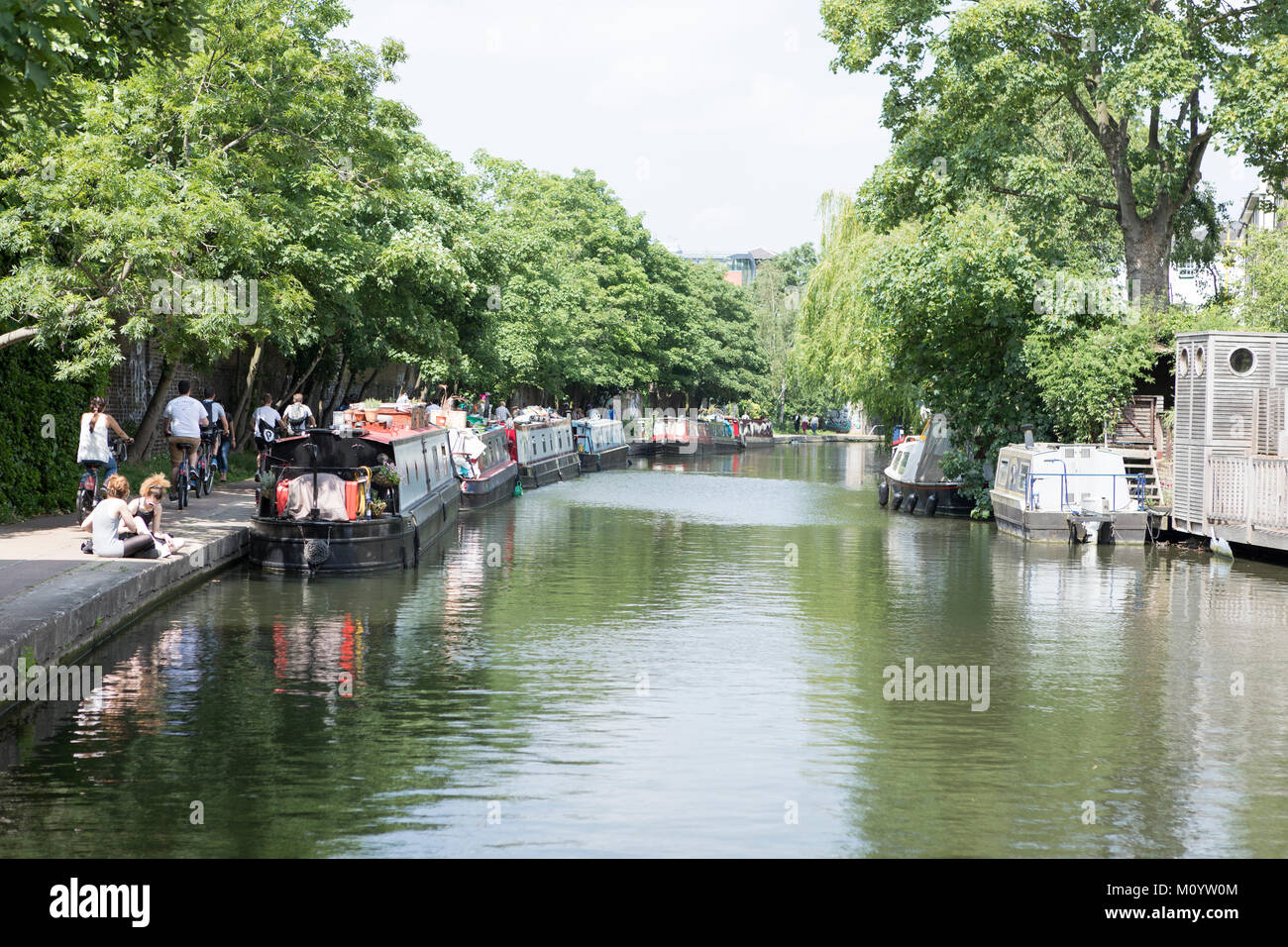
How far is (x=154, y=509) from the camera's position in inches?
679

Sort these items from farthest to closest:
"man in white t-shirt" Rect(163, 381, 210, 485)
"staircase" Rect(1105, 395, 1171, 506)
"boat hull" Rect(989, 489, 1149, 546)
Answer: "staircase" Rect(1105, 395, 1171, 506), "boat hull" Rect(989, 489, 1149, 546), "man in white t-shirt" Rect(163, 381, 210, 485)

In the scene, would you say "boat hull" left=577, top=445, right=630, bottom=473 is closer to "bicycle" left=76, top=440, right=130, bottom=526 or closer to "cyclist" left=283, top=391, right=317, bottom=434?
"cyclist" left=283, top=391, right=317, bottom=434

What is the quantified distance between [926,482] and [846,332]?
13.6 m

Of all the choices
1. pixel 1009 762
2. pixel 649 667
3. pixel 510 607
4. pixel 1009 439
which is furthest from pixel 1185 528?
pixel 1009 762

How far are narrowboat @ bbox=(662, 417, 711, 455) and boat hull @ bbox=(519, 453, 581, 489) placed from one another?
19.8 m

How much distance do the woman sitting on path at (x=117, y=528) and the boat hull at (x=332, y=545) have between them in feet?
8.17

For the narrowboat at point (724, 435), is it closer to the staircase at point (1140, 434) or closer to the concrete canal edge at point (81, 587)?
the staircase at point (1140, 434)

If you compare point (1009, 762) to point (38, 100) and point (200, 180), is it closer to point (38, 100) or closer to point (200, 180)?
point (38, 100)

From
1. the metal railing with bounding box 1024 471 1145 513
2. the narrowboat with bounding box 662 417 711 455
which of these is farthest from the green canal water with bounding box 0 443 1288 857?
the narrowboat with bounding box 662 417 711 455

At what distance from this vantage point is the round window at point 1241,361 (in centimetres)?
2439

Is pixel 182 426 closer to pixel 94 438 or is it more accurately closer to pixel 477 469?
pixel 94 438

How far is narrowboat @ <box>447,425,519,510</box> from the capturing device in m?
32.9

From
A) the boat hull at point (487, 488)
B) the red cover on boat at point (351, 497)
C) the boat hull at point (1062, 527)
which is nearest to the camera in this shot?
the red cover on boat at point (351, 497)

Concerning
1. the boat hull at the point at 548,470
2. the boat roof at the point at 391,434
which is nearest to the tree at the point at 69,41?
the boat roof at the point at 391,434
